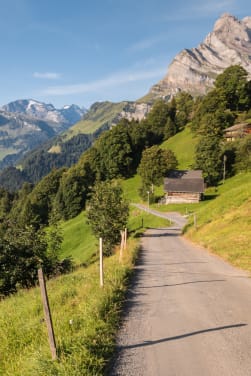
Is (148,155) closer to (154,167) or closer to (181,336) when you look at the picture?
(154,167)

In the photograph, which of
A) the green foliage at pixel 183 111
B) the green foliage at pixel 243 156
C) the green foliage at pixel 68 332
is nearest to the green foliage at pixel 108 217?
the green foliage at pixel 68 332

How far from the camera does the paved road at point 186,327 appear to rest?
721 cm

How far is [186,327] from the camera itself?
30.8 feet

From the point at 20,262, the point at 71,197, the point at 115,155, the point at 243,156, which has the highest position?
the point at 115,155

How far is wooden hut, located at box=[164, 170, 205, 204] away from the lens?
246 ft

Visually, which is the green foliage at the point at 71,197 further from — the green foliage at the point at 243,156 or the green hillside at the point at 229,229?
the green hillside at the point at 229,229

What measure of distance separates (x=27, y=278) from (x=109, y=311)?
16283 mm

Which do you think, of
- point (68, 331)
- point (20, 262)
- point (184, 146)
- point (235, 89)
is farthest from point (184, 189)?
point (68, 331)

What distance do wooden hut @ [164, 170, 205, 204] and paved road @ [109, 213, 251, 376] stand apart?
58.9 meters

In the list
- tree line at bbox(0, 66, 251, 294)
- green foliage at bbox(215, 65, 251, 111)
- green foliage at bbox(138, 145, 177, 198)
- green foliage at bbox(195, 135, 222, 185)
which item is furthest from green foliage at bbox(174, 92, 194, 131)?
green foliage at bbox(195, 135, 222, 185)

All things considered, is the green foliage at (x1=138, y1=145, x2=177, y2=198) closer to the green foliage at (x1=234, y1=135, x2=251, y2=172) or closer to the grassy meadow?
the green foliage at (x1=234, y1=135, x2=251, y2=172)

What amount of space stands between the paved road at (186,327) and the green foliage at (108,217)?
50.1ft

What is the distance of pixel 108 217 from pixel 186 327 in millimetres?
23271

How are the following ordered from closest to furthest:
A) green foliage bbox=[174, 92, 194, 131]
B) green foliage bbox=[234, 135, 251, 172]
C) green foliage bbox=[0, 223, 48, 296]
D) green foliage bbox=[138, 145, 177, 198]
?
green foliage bbox=[0, 223, 48, 296], green foliage bbox=[234, 135, 251, 172], green foliage bbox=[138, 145, 177, 198], green foliage bbox=[174, 92, 194, 131]
